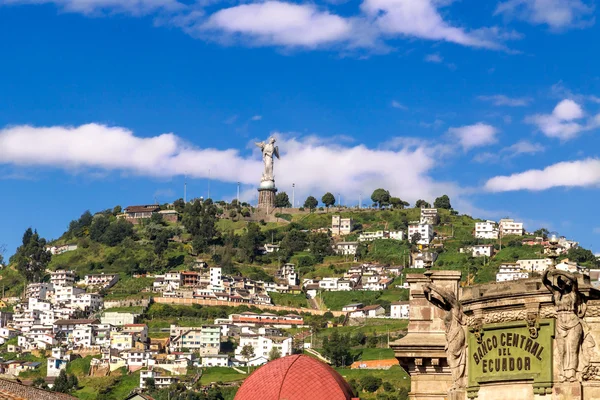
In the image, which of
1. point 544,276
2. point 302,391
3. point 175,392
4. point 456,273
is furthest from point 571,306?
point 175,392

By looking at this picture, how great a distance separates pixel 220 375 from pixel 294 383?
505ft

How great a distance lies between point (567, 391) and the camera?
21219 millimetres

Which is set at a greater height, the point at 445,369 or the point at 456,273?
the point at 456,273

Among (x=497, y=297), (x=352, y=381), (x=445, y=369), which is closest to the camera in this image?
(x=497, y=297)

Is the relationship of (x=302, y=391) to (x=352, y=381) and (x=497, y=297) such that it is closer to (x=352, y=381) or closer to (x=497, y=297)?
(x=497, y=297)

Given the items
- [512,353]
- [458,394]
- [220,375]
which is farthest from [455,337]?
[220,375]

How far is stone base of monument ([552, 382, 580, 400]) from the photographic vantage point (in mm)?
Result: 21109

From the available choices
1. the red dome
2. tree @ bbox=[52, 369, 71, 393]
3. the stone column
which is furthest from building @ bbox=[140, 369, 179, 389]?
the stone column

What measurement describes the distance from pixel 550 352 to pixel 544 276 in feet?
4.27

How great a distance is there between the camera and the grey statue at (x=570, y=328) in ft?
69.8

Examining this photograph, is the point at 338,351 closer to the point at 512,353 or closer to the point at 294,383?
the point at 294,383

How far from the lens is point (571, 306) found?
70.4 feet

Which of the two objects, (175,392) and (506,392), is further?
(175,392)

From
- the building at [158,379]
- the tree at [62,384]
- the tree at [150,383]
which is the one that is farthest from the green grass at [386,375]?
the tree at [62,384]
